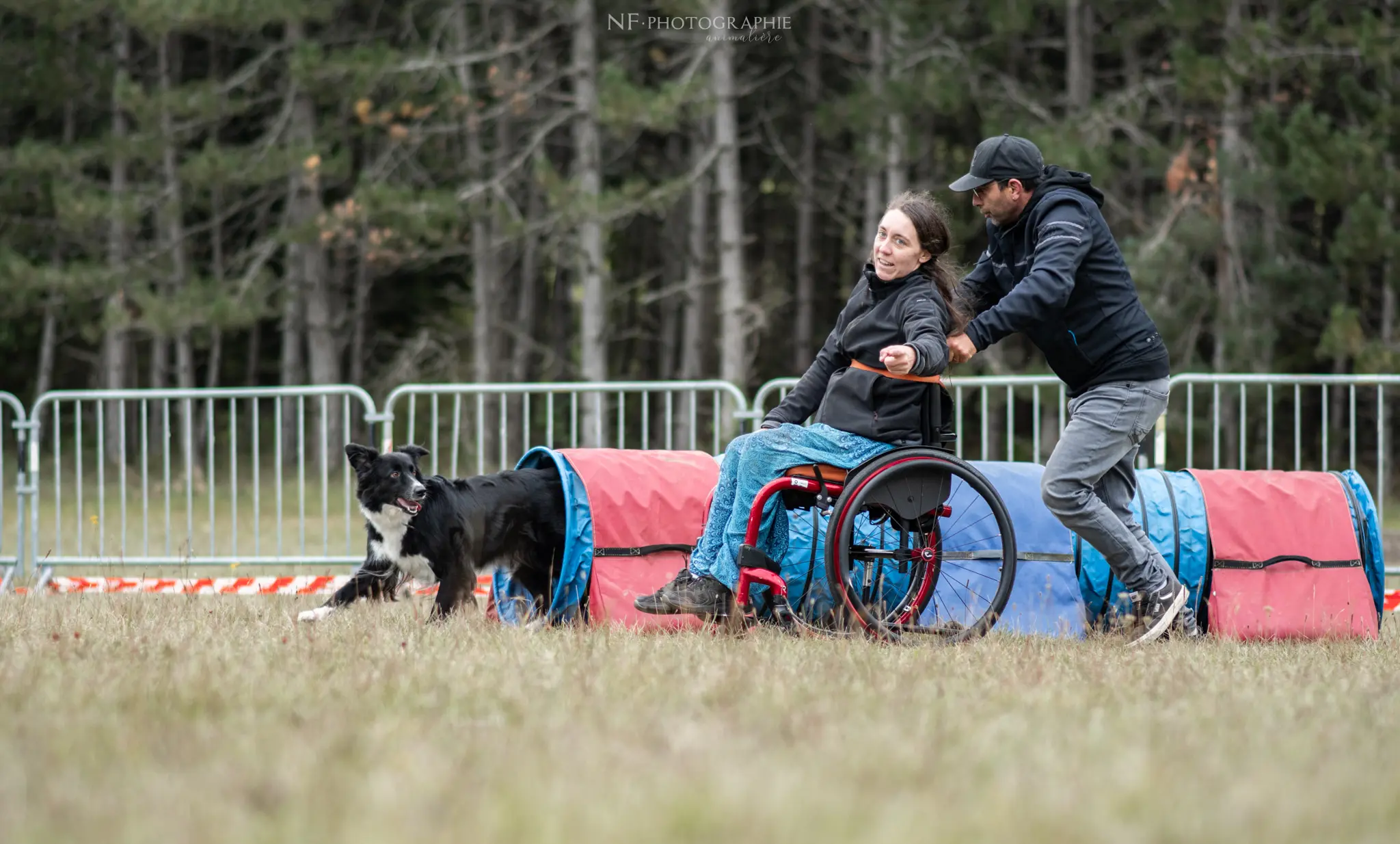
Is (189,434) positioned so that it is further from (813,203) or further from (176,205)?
(813,203)

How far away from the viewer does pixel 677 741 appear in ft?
9.25

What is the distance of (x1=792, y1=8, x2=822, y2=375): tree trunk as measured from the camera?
21672 mm

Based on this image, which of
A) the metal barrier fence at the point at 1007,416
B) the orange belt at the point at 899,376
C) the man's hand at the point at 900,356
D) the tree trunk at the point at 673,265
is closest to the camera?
the man's hand at the point at 900,356

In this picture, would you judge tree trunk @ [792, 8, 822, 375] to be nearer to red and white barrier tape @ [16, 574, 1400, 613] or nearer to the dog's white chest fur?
red and white barrier tape @ [16, 574, 1400, 613]

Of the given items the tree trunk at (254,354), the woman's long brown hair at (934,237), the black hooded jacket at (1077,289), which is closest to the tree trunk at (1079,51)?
the black hooded jacket at (1077,289)

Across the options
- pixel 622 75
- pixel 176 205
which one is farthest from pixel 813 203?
pixel 176 205

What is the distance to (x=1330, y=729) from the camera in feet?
10.2

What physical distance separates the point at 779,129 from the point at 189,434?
609 inches

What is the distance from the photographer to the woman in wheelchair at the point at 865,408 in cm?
472

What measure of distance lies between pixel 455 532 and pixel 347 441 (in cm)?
1079

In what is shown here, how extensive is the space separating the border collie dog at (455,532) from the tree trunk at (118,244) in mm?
14357

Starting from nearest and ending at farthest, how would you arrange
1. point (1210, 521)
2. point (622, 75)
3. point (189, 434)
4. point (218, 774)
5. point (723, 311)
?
point (218, 774) < point (1210, 521) < point (189, 434) < point (622, 75) < point (723, 311)

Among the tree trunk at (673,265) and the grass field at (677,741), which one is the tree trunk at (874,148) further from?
the grass field at (677,741)

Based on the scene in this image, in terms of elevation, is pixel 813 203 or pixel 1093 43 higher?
pixel 1093 43
